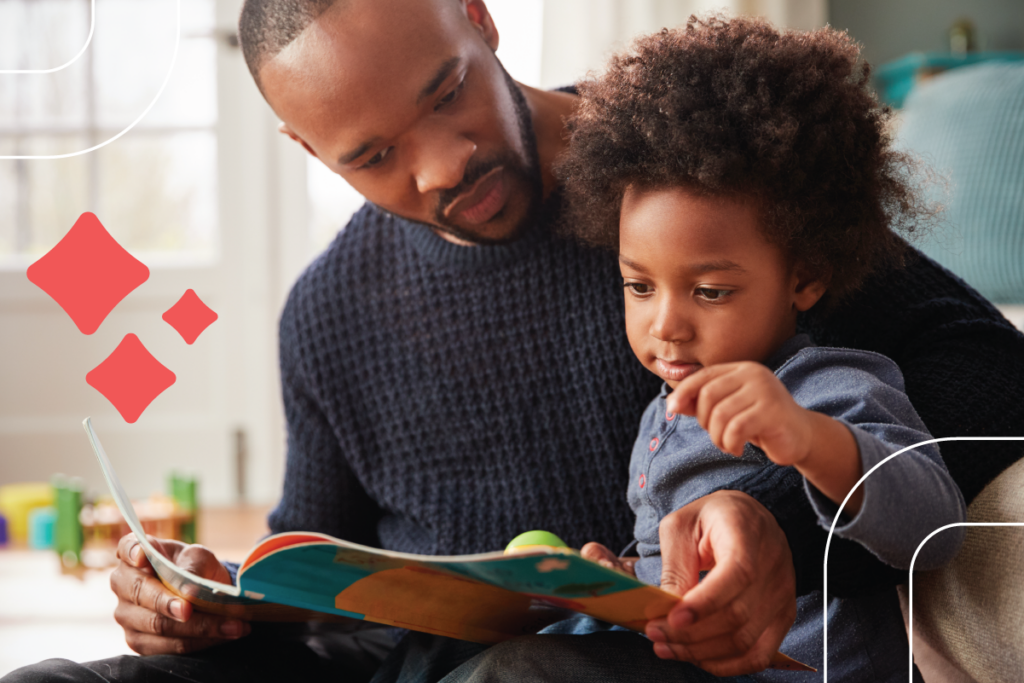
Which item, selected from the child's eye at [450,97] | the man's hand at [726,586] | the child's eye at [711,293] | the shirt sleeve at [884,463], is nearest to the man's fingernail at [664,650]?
the man's hand at [726,586]

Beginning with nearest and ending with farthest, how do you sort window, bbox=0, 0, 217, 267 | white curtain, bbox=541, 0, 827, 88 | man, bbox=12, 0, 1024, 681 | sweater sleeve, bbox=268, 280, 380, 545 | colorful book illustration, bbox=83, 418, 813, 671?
1. colorful book illustration, bbox=83, 418, 813, 671
2. man, bbox=12, 0, 1024, 681
3. sweater sleeve, bbox=268, 280, 380, 545
4. white curtain, bbox=541, 0, 827, 88
5. window, bbox=0, 0, 217, 267

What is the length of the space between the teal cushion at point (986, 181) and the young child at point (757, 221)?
83 centimetres

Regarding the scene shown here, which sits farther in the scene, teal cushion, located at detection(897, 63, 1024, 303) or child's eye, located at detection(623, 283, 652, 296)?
teal cushion, located at detection(897, 63, 1024, 303)

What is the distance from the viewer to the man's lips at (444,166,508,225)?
0.73 metres

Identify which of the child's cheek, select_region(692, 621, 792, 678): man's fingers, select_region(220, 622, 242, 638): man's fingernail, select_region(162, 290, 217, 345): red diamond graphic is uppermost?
select_region(162, 290, 217, 345): red diamond graphic

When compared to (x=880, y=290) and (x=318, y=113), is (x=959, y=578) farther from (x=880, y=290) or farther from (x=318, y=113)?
(x=318, y=113)

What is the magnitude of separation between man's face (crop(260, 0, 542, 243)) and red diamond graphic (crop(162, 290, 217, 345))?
18 cm

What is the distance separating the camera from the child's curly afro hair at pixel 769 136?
57 centimetres

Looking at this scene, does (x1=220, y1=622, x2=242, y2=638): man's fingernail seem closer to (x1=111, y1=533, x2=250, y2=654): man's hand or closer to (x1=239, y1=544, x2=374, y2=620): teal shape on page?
(x1=111, y1=533, x2=250, y2=654): man's hand

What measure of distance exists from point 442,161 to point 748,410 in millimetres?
358

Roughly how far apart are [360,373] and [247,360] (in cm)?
159

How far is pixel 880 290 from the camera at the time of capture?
2.31 feet

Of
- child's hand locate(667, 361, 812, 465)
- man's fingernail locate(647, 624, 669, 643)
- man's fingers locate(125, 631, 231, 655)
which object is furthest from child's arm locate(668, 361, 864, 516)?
man's fingers locate(125, 631, 231, 655)

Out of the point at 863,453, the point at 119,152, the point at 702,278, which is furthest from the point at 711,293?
the point at 119,152
